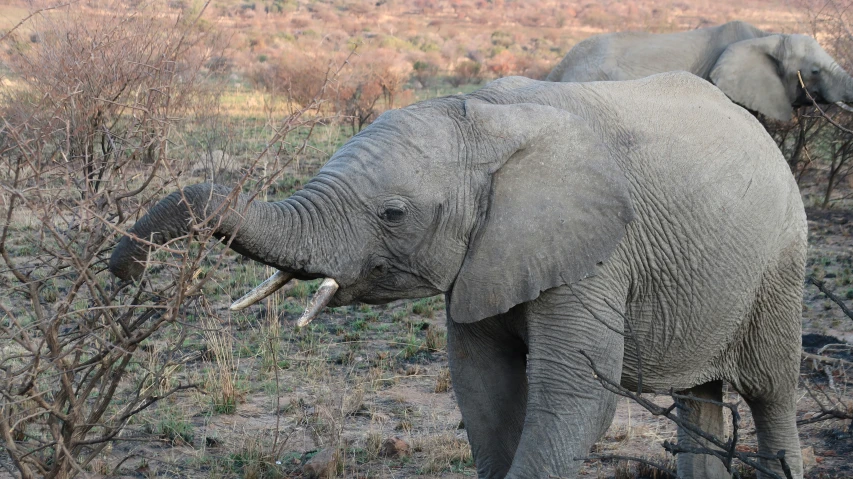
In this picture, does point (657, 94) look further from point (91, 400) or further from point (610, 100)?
point (91, 400)

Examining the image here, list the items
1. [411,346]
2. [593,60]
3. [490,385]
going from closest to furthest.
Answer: [490,385], [411,346], [593,60]

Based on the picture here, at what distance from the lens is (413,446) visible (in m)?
4.82

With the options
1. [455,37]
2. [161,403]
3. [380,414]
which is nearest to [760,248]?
[380,414]

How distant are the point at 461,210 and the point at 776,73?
366 inches

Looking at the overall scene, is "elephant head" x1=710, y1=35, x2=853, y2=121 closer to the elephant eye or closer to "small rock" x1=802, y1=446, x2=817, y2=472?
"small rock" x1=802, y1=446, x2=817, y2=472

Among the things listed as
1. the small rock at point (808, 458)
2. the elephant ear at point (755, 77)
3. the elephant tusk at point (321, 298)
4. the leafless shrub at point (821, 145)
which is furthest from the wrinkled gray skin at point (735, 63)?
the elephant tusk at point (321, 298)

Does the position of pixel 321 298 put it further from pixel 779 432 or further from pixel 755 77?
pixel 755 77

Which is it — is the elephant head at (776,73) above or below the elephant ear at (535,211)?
below

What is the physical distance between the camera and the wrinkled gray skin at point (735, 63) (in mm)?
11172

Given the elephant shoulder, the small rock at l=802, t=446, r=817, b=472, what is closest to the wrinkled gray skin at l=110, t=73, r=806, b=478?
the small rock at l=802, t=446, r=817, b=472

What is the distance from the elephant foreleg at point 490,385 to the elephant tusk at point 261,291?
808 millimetres

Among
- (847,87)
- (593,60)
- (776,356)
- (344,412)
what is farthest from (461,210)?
(593,60)

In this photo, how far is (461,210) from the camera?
321 centimetres

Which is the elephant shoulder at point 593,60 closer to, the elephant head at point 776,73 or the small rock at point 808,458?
the elephant head at point 776,73
